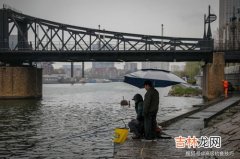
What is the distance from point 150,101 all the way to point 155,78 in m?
2.09

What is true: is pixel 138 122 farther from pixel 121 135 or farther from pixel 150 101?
pixel 150 101

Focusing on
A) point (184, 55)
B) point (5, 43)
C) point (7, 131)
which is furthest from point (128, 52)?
point (7, 131)

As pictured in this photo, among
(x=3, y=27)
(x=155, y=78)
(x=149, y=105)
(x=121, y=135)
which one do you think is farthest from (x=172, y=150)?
(x=3, y=27)

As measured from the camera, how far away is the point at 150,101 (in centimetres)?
1570

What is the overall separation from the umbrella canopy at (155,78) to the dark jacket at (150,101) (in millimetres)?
1863

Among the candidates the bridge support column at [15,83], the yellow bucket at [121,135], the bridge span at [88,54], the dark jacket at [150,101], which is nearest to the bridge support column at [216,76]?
the bridge span at [88,54]

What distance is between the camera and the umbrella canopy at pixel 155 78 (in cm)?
1755

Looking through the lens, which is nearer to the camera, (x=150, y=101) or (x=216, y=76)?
(x=150, y=101)

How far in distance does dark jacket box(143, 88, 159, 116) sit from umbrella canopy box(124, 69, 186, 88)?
186 cm

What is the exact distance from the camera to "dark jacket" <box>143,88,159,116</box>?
15648 millimetres

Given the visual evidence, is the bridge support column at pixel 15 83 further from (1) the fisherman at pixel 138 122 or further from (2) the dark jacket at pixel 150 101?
(2) the dark jacket at pixel 150 101

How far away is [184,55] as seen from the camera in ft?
234

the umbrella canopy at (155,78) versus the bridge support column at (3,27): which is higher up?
the bridge support column at (3,27)

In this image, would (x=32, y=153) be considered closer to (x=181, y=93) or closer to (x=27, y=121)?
(x=27, y=121)
